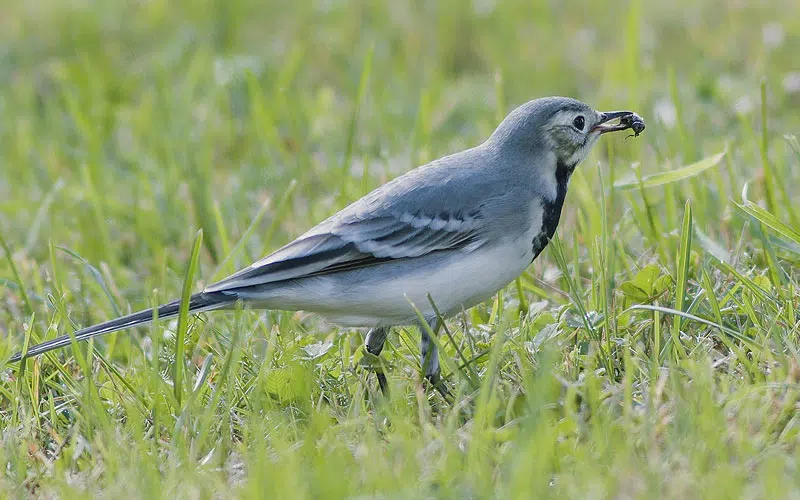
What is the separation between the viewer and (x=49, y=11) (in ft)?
32.3

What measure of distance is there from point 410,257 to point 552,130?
0.88m

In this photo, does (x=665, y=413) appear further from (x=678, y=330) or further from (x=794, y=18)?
(x=794, y=18)

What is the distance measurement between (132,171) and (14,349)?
9.02ft

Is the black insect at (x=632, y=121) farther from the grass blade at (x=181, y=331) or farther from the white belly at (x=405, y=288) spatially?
the grass blade at (x=181, y=331)

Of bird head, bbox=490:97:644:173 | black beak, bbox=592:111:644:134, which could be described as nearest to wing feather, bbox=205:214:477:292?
bird head, bbox=490:97:644:173

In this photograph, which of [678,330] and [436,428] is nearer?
[436,428]

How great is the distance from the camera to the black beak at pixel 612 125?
4883 mm

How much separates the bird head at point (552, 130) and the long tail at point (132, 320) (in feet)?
4.50

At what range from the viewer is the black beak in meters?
4.88

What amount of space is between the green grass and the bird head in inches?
11.0

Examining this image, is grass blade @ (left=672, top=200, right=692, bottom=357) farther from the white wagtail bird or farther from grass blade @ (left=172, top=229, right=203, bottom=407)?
grass blade @ (left=172, top=229, right=203, bottom=407)

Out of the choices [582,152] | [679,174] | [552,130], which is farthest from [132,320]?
[679,174]

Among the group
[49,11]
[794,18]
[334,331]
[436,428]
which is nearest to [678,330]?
[436,428]

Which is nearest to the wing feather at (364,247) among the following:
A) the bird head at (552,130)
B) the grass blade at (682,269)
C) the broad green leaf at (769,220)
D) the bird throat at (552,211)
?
the bird throat at (552,211)
